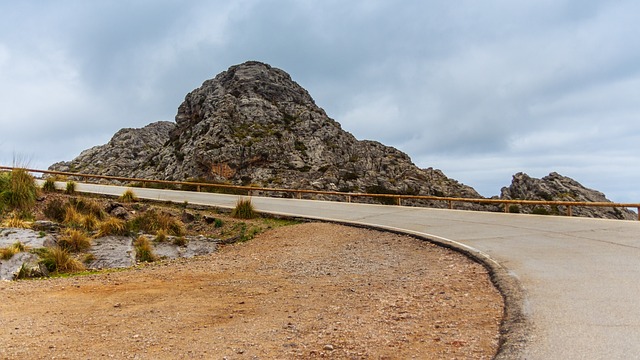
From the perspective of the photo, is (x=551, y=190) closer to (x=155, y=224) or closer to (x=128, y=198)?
(x=128, y=198)

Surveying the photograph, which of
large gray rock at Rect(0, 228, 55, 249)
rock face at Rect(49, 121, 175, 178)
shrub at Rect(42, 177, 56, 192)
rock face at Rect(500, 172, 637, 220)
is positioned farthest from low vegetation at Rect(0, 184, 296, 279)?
rock face at Rect(49, 121, 175, 178)

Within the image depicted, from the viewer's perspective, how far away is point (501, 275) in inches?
296

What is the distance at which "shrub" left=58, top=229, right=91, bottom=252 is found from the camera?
12.7 metres

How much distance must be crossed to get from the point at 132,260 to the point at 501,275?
10.0 m

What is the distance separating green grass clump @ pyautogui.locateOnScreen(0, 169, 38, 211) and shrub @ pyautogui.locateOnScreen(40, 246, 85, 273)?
663cm

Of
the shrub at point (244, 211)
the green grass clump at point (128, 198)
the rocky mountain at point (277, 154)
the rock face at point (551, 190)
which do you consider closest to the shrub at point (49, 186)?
the green grass clump at point (128, 198)

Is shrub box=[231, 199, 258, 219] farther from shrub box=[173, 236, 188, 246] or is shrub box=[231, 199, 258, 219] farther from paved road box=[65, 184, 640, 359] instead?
paved road box=[65, 184, 640, 359]

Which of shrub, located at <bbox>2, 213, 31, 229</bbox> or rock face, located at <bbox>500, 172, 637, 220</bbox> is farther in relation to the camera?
rock face, located at <bbox>500, 172, 637, 220</bbox>

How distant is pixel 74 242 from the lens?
12.9 metres

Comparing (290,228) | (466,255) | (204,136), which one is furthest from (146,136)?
(466,255)

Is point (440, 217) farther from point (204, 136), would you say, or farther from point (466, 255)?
point (204, 136)

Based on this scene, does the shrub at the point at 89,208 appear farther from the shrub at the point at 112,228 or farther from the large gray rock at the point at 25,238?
the large gray rock at the point at 25,238

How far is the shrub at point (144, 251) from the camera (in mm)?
12914

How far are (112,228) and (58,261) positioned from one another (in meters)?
3.46
